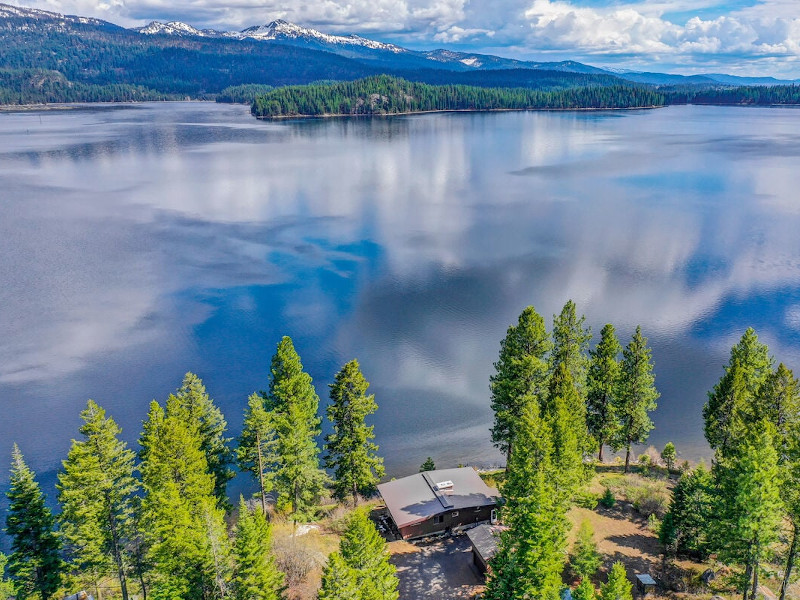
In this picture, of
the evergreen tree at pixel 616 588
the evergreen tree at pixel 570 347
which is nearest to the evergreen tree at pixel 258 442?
the evergreen tree at pixel 616 588

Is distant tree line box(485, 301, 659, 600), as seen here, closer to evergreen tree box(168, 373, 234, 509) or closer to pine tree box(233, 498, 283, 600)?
pine tree box(233, 498, 283, 600)

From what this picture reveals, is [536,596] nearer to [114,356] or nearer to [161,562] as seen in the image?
[161,562]

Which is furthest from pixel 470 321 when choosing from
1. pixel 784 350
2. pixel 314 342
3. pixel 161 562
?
pixel 161 562

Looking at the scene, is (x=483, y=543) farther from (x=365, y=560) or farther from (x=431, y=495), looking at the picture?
(x=365, y=560)

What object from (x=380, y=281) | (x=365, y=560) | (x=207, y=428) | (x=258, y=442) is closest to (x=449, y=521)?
(x=258, y=442)

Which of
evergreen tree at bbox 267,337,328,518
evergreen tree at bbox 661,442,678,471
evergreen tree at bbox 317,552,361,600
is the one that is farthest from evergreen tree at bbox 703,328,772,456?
evergreen tree at bbox 267,337,328,518

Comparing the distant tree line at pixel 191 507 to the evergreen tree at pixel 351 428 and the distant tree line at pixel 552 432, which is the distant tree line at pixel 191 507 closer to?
the evergreen tree at pixel 351 428
